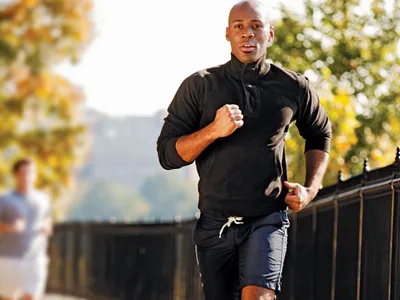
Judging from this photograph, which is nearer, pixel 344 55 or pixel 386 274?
pixel 386 274

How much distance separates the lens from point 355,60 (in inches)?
760

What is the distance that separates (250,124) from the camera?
7.26m

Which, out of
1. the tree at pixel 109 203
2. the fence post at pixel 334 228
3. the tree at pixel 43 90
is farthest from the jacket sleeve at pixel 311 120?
the tree at pixel 109 203

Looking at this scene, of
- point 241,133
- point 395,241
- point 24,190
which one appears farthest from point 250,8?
point 24,190

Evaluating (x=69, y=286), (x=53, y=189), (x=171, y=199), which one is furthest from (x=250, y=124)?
(x=171, y=199)

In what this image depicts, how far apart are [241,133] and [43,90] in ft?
123

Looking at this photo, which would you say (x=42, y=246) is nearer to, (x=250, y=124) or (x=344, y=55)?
(x=344, y=55)

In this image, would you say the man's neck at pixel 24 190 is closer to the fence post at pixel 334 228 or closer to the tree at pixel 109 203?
the fence post at pixel 334 228

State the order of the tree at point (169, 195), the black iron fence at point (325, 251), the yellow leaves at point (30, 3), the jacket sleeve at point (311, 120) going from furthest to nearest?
1. the tree at point (169, 195)
2. the yellow leaves at point (30, 3)
3. the black iron fence at point (325, 251)
4. the jacket sleeve at point (311, 120)

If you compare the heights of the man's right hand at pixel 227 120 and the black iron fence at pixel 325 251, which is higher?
the man's right hand at pixel 227 120

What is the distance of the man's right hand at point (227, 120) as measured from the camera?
692 cm

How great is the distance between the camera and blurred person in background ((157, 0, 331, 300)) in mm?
7250

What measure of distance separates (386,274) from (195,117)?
1574mm

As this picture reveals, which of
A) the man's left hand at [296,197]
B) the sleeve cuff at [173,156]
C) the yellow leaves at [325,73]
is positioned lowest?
the man's left hand at [296,197]
